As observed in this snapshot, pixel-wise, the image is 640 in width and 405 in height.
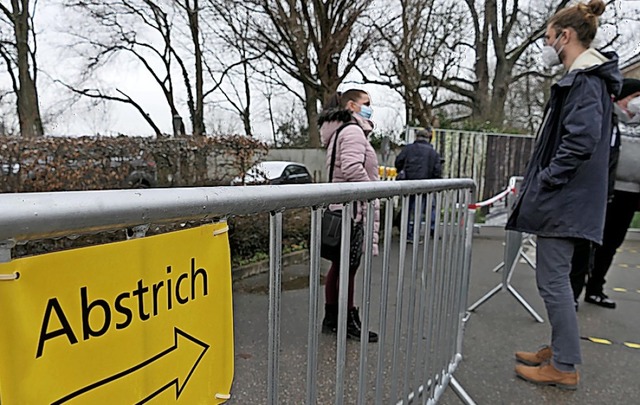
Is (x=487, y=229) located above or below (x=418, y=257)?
below

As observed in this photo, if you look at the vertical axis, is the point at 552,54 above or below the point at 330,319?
above

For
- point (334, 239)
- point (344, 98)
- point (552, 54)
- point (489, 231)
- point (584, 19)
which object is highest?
point (584, 19)

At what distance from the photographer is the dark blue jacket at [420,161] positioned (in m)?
7.93

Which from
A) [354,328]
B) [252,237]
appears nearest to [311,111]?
[252,237]

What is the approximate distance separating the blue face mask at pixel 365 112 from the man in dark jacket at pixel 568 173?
124cm

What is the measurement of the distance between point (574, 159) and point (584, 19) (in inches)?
31.8

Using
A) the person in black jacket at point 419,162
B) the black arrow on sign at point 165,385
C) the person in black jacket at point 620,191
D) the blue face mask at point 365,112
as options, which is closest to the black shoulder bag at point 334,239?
the blue face mask at point 365,112

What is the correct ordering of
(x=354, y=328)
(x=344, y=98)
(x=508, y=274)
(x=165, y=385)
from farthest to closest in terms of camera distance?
(x=508, y=274), (x=344, y=98), (x=354, y=328), (x=165, y=385)

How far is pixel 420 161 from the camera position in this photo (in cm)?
796

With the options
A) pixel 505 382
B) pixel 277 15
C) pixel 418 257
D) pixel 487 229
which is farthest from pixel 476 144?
pixel 418 257

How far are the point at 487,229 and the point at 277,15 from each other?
Result: 6.72 meters

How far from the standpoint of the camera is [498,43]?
19.9 m

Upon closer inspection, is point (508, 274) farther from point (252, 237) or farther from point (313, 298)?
point (313, 298)

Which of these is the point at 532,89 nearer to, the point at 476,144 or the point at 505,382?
the point at 476,144
